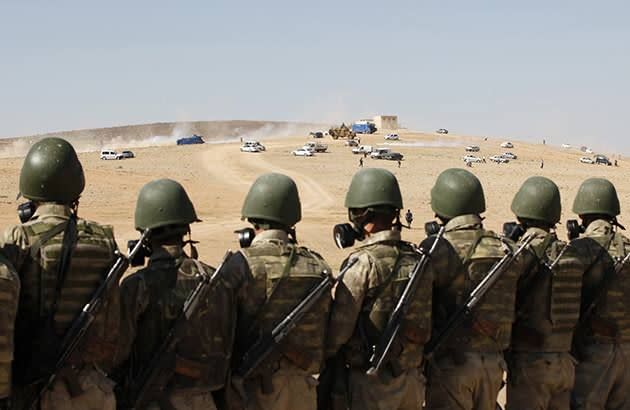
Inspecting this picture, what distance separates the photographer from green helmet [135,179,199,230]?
19.7ft

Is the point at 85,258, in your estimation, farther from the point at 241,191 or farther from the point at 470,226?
the point at 241,191

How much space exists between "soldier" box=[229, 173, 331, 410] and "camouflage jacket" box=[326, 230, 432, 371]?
0.52ft

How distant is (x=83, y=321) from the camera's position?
17.7 feet

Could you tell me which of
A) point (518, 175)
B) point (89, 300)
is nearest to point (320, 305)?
point (89, 300)

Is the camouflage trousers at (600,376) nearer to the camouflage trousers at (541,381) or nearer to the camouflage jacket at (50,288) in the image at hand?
the camouflage trousers at (541,381)

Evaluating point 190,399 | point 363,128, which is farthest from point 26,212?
point 363,128

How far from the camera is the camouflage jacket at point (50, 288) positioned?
5.40 m

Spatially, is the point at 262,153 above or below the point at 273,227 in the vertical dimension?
below

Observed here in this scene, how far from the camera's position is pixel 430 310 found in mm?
6750

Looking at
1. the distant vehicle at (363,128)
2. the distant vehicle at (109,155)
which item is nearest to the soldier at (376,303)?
the distant vehicle at (109,155)

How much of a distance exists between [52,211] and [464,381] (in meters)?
3.36

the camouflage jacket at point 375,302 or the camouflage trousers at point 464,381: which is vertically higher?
the camouflage jacket at point 375,302

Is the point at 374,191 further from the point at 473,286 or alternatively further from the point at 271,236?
the point at 473,286

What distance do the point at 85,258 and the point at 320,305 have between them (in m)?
1.58
